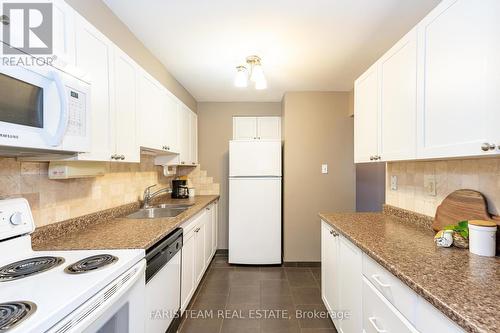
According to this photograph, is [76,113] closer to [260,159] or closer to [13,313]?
[13,313]

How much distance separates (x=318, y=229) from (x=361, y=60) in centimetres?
214

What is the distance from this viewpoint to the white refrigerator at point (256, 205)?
127 inches

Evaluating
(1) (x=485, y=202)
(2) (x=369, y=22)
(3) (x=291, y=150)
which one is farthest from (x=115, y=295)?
(3) (x=291, y=150)

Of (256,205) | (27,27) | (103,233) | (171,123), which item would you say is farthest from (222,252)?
(27,27)

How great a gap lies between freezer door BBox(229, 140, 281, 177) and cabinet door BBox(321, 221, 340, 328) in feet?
4.21

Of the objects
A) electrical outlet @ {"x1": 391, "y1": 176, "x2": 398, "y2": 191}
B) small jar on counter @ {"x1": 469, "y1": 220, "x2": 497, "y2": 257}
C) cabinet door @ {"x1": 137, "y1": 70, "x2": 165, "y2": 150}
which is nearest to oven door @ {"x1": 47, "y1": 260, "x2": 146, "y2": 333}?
cabinet door @ {"x1": 137, "y1": 70, "x2": 165, "y2": 150}

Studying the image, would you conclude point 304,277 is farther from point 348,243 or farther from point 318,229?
point 348,243

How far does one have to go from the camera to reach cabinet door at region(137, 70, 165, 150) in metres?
1.89

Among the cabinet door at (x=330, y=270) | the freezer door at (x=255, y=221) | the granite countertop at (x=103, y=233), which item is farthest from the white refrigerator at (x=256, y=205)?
the granite countertop at (x=103, y=233)

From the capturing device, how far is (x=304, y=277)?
2928mm

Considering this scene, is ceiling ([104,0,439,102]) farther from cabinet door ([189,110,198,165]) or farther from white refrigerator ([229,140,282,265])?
white refrigerator ([229,140,282,265])

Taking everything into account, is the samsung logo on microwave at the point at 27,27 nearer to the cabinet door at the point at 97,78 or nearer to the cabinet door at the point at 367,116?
the cabinet door at the point at 97,78

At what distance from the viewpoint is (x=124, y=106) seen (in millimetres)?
1646

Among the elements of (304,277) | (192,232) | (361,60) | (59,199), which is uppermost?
(361,60)
